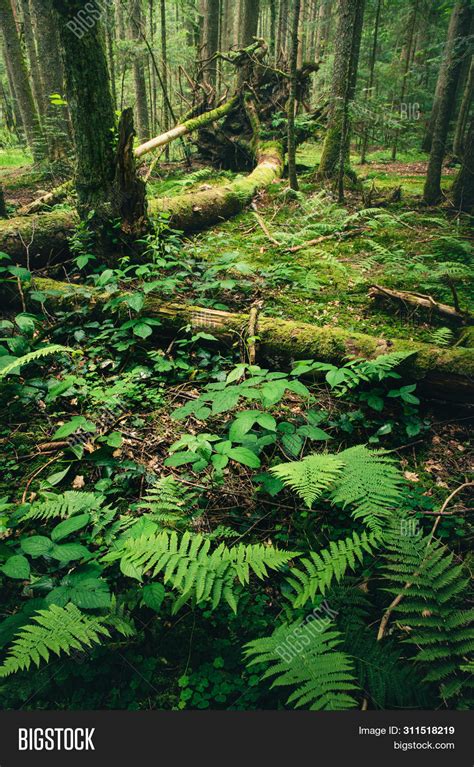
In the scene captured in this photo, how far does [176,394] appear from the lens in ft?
11.4

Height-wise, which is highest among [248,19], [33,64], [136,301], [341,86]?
[248,19]

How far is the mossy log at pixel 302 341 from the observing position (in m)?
3.22

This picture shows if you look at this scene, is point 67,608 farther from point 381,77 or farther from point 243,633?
point 381,77

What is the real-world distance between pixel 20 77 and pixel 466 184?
11.9 metres

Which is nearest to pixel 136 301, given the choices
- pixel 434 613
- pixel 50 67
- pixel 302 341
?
pixel 302 341

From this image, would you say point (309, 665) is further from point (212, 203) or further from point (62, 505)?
point (212, 203)

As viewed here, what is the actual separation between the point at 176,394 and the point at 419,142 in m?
17.9

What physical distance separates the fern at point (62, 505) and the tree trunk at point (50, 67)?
964cm

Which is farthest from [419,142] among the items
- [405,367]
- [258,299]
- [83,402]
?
[83,402]

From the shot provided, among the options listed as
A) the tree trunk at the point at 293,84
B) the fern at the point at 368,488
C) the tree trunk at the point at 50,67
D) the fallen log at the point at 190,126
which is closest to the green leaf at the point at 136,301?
the fern at the point at 368,488

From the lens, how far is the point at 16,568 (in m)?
1.80

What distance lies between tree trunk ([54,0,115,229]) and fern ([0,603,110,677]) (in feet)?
14.6

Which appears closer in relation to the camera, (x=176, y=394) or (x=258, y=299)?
(x=176, y=394)

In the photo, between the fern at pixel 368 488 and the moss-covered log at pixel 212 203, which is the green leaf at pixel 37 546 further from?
the moss-covered log at pixel 212 203
